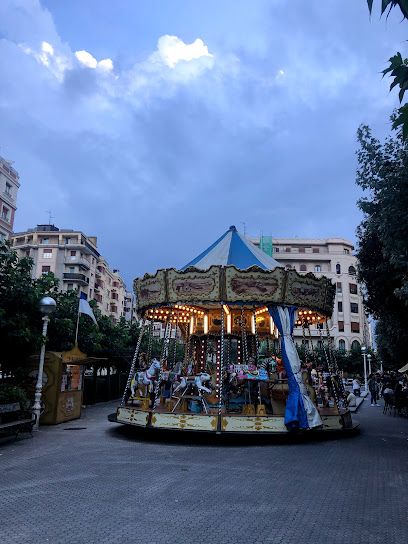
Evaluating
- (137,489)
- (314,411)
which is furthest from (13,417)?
(314,411)

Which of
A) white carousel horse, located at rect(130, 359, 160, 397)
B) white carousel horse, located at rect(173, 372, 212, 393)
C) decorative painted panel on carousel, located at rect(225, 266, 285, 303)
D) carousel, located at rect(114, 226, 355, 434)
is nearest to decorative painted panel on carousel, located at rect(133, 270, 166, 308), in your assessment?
carousel, located at rect(114, 226, 355, 434)

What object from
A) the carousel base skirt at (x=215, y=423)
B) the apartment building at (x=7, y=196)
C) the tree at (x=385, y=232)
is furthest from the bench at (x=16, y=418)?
the apartment building at (x=7, y=196)

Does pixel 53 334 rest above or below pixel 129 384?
above

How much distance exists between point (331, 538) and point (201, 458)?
4.73 metres

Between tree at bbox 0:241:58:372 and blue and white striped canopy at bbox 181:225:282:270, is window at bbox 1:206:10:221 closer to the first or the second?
tree at bbox 0:241:58:372

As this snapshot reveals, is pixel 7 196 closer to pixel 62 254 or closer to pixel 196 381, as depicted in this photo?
pixel 196 381

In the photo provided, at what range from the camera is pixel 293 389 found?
1153 cm

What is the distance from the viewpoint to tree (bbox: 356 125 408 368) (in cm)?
1035

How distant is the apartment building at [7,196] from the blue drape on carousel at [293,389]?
2383 cm

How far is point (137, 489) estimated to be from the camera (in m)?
6.55

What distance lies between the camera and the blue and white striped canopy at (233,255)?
14555mm

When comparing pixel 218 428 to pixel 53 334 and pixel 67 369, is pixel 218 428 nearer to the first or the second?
pixel 67 369

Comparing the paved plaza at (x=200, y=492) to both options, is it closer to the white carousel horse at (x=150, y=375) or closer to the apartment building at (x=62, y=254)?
the white carousel horse at (x=150, y=375)

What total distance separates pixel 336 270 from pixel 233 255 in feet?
181
